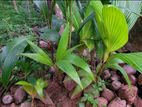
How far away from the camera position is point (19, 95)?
1.57m

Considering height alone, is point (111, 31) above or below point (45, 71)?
above

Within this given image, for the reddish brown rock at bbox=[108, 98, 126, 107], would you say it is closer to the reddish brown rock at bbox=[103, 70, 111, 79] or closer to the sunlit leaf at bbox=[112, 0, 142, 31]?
the reddish brown rock at bbox=[103, 70, 111, 79]

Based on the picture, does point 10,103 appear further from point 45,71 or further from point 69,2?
point 69,2

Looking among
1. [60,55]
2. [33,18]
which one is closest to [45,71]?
[60,55]

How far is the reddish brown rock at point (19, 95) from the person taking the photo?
156 cm

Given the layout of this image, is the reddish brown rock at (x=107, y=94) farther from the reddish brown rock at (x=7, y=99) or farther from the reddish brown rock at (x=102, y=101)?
the reddish brown rock at (x=7, y=99)

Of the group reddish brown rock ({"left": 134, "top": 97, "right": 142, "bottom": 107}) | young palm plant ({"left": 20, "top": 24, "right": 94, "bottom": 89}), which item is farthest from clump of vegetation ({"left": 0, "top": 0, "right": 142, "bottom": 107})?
reddish brown rock ({"left": 134, "top": 97, "right": 142, "bottom": 107})

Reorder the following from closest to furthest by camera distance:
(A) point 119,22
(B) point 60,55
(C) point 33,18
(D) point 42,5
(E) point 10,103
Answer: (A) point 119,22
(B) point 60,55
(E) point 10,103
(D) point 42,5
(C) point 33,18

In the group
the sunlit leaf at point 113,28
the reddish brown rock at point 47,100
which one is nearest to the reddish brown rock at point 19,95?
the reddish brown rock at point 47,100

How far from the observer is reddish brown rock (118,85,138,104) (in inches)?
61.5

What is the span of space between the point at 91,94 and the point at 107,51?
240 mm

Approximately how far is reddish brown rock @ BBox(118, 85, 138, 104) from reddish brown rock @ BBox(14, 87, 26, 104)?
20.4 inches

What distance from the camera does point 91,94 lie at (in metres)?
1.53

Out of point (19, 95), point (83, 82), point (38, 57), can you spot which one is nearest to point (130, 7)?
point (83, 82)
